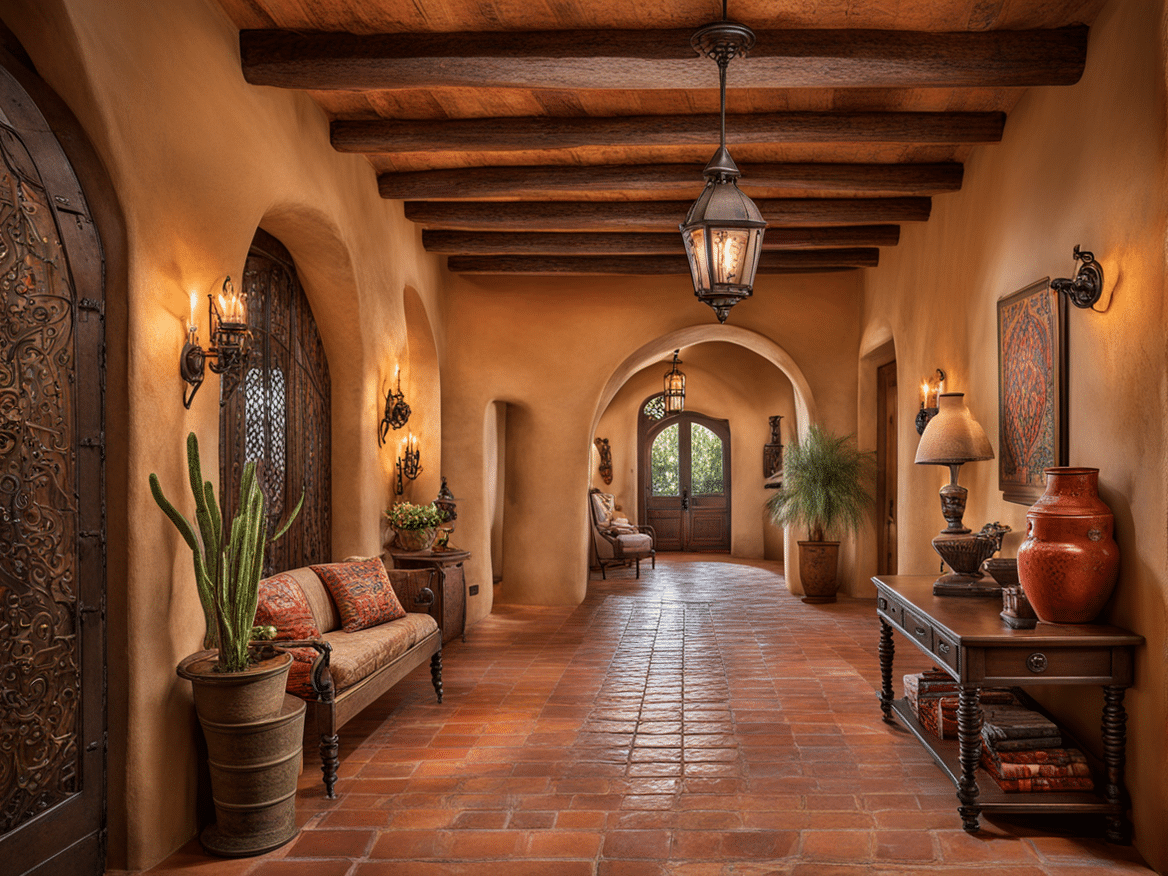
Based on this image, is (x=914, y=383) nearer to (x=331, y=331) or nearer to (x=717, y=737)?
(x=717, y=737)

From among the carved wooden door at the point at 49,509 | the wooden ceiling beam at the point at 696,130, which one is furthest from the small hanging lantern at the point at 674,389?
the carved wooden door at the point at 49,509

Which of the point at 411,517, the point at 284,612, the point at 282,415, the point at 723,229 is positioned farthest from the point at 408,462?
the point at 723,229

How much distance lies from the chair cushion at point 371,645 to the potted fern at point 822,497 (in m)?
4.74

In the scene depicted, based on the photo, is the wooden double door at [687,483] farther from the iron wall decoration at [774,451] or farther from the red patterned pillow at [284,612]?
the red patterned pillow at [284,612]

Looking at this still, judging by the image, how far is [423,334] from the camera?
26.1ft

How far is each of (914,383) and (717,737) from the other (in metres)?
3.51

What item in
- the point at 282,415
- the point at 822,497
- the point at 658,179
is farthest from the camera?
the point at 822,497

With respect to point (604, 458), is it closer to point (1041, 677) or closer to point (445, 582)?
point (445, 582)

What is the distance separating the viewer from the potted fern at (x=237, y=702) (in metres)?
3.40

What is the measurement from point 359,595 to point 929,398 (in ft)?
13.7

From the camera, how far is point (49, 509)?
2965 millimetres

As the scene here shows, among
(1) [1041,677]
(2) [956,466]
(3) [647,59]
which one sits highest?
(3) [647,59]

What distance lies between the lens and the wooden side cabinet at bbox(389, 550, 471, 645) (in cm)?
673

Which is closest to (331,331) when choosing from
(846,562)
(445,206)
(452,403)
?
(445,206)
